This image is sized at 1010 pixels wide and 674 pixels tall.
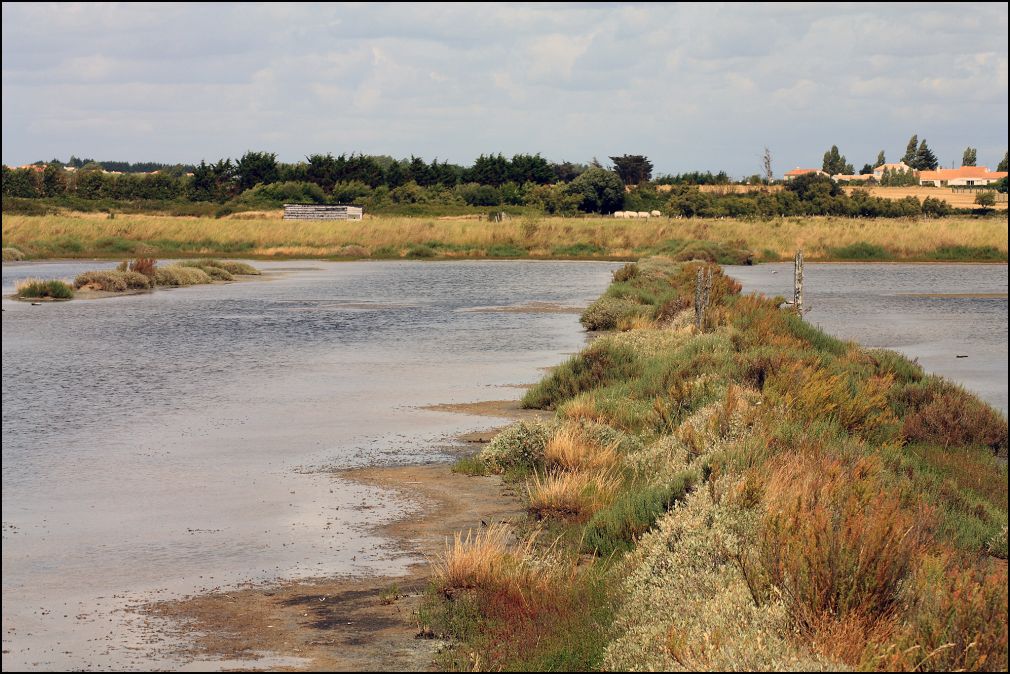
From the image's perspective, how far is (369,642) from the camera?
313 inches

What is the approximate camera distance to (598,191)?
114000 millimetres

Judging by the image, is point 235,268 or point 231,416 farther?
point 235,268

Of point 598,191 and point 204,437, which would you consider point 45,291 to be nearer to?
point 204,437

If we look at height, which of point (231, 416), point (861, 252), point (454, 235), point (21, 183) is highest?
point (21, 183)

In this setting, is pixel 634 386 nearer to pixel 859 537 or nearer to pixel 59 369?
pixel 859 537

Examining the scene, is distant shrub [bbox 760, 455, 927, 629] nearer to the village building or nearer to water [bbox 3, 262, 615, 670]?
water [bbox 3, 262, 615, 670]

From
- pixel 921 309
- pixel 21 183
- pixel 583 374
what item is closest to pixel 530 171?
pixel 21 183

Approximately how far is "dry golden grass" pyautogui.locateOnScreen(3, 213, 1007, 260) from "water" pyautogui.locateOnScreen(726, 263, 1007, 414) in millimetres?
7959

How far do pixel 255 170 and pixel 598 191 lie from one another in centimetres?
3372

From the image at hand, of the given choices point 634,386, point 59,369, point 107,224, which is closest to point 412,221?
point 107,224

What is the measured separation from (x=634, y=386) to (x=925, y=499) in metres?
7.92

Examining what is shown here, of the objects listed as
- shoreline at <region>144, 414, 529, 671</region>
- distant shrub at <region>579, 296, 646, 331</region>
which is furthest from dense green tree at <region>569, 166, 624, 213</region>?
shoreline at <region>144, 414, 529, 671</region>

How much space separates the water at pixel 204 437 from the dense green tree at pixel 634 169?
97.4 meters

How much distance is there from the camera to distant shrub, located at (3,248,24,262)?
72688 mm
